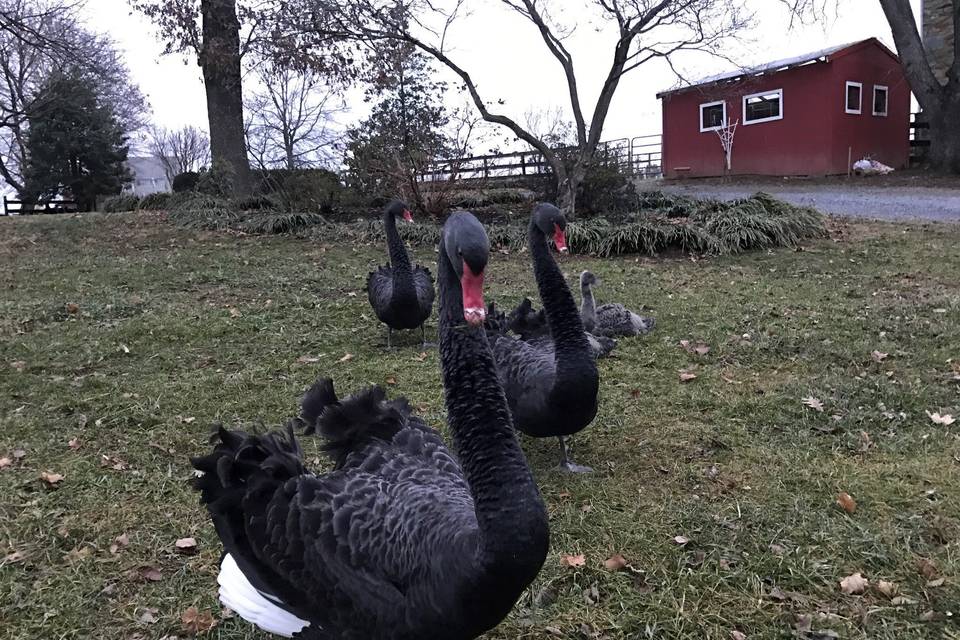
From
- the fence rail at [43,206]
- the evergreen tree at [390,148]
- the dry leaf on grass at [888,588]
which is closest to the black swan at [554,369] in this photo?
the dry leaf on grass at [888,588]

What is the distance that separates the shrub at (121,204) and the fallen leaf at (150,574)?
687 inches

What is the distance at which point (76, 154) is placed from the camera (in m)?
27.0

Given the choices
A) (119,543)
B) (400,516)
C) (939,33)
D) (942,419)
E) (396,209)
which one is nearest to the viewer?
(400,516)

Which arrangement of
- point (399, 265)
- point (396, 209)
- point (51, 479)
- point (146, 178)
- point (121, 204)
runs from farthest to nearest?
point (146, 178) → point (121, 204) → point (396, 209) → point (399, 265) → point (51, 479)

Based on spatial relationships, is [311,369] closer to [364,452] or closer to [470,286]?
[364,452]

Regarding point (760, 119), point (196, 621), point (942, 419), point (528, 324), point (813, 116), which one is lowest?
point (196, 621)

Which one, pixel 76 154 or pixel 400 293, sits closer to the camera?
pixel 400 293

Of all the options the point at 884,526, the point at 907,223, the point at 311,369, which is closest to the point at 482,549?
the point at 884,526

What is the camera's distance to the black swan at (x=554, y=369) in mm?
3252

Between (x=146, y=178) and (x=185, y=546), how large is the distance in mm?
55771

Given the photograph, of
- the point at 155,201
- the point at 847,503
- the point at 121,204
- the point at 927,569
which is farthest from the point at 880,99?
the point at 927,569

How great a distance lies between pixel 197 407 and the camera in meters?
4.63

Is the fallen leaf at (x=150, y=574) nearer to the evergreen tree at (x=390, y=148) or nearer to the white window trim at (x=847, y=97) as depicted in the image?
the evergreen tree at (x=390, y=148)

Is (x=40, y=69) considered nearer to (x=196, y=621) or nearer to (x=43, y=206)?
(x=43, y=206)
